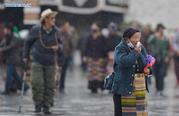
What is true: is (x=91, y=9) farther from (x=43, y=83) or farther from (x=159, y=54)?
(x=43, y=83)

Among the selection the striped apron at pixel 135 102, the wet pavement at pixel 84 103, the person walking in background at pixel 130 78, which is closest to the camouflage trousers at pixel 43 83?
the wet pavement at pixel 84 103

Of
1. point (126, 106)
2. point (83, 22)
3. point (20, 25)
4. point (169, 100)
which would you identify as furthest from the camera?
point (83, 22)

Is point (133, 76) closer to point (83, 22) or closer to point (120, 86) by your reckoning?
point (120, 86)

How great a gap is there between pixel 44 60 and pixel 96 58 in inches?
230

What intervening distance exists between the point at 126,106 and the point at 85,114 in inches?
152

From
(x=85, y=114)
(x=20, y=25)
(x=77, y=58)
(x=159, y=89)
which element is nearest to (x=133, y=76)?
(x=85, y=114)

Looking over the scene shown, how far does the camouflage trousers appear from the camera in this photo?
1503 cm

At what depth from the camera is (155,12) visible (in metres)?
33.5

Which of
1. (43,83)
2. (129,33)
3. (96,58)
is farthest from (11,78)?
(129,33)

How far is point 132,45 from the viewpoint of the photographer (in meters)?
11.5

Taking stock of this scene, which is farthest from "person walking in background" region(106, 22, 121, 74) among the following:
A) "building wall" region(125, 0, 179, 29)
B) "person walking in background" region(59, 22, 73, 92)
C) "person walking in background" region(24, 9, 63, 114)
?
"building wall" region(125, 0, 179, 29)

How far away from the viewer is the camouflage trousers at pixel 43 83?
49.3 feet

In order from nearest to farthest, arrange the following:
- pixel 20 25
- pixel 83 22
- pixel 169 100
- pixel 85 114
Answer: pixel 85 114 → pixel 169 100 → pixel 20 25 → pixel 83 22

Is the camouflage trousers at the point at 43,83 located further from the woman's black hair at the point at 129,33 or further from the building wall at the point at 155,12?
the building wall at the point at 155,12
